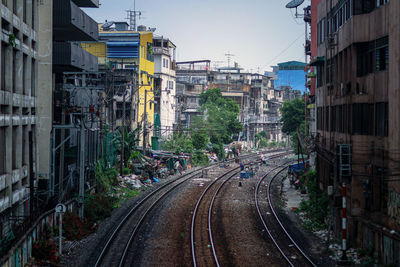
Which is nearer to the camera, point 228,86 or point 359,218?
point 359,218

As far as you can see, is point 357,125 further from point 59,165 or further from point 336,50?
point 59,165

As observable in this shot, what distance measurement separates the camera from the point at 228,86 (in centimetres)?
8344

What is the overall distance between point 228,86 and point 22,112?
66.4m

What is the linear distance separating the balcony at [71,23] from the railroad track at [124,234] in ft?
33.2

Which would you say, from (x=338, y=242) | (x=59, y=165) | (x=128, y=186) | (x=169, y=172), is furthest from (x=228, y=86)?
(x=338, y=242)

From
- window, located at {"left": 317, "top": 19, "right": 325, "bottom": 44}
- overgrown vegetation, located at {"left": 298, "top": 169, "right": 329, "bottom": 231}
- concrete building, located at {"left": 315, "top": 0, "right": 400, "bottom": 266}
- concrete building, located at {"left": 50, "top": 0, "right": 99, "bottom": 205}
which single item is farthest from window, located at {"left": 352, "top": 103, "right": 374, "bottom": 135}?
concrete building, located at {"left": 50, "top": 0, "right": 99, "bottom": 205}

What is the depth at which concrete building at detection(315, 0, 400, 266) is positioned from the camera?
600 inches

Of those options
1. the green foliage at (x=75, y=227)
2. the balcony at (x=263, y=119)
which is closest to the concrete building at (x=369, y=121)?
the green foliage at (x=75, y=227)

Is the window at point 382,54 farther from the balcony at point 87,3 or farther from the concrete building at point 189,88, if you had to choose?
the concrete building at point 189,88

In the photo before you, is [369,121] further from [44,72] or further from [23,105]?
[44,72]

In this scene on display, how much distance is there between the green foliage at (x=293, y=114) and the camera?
6443cm

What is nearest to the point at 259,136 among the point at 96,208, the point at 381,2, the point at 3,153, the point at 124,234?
the point at 96,208

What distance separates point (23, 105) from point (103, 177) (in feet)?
34.7

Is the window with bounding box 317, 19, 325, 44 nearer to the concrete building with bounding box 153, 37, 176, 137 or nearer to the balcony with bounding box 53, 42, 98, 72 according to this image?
the balcony with bounding box 53, 42, 98, 72
